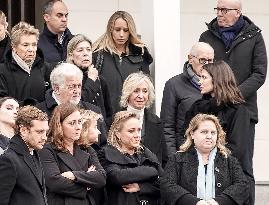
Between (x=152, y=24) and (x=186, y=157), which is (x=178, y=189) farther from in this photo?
(x=152, y=24)

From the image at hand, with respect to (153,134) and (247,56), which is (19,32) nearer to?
(153,134)

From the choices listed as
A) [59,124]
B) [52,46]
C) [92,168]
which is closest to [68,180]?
[92,168]

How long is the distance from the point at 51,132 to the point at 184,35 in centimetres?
422

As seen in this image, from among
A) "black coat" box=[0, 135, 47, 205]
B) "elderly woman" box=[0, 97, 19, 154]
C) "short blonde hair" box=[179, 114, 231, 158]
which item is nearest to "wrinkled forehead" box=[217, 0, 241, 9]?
"short blonde hair" box=[179, 114, 231, 158]

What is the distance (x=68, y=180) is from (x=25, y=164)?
0.72 meters

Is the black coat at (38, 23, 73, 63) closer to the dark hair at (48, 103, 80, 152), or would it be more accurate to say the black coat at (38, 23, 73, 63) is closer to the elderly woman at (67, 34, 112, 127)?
the elderly woman at (67, 34, 112, 127)

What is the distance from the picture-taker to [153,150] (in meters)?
10.2

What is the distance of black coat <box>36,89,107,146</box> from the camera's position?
9680mm

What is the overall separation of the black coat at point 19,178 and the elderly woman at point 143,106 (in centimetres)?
190

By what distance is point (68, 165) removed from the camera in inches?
361

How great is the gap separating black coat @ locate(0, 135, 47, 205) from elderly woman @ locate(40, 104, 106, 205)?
54cm

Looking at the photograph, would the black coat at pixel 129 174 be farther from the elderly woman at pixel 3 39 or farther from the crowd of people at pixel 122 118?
the elderly woman at pixel 3 39

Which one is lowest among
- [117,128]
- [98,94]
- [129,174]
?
[129,174]

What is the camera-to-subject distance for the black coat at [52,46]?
36.1ft
